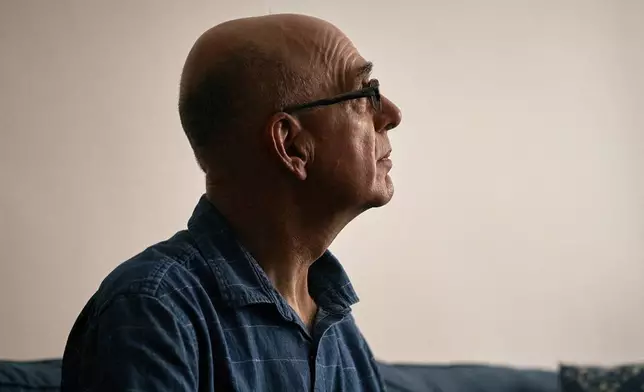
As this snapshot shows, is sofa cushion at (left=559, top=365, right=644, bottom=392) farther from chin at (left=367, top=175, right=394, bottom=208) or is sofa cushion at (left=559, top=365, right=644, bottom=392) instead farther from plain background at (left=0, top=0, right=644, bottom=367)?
chin at (left=367, top=175, right=394, bottom=208)

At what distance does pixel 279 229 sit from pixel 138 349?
260mm

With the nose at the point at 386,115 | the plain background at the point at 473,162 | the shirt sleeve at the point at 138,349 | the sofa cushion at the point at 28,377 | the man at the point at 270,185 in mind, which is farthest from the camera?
the plain background at the point at 473,162

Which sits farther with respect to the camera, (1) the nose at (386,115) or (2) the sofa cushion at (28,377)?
(2) the sofa cushion at (28,377)

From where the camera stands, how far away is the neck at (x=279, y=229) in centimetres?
98

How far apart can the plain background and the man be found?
2.98ft

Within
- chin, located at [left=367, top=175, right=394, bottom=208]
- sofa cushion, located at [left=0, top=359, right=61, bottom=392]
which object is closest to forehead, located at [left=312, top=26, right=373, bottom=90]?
chin, located at [left=367, top=175, right=394, bottom=208]

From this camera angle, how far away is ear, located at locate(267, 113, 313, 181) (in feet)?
3.17

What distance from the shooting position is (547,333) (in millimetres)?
2141

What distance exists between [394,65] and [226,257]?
50.2 inches

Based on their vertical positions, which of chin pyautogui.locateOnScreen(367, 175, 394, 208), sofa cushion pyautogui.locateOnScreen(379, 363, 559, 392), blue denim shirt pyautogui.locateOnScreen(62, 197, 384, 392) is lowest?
sofa cushion pyautogui.locateOnScreen(379, 363, 559, 392)

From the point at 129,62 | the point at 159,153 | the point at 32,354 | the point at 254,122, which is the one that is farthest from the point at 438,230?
the point at 254,122

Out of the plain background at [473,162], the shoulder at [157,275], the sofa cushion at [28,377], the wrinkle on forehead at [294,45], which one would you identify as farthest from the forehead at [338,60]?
the plain background at [473,162]

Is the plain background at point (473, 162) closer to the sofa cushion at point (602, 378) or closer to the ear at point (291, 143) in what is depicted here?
the sofa cushion at point (602, 378)

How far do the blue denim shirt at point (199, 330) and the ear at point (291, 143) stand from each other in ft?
0.36
